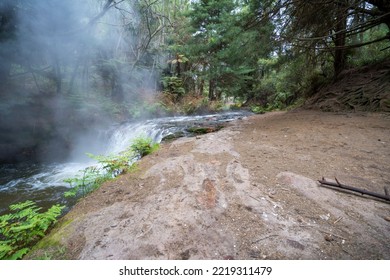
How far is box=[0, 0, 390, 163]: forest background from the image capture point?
19.8ft

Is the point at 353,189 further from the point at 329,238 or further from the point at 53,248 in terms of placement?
the point at 53,248

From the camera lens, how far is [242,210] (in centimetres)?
204

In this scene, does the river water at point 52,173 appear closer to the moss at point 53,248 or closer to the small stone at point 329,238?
the moss at point 53,248

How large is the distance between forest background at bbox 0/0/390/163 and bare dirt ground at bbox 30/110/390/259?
160 inches

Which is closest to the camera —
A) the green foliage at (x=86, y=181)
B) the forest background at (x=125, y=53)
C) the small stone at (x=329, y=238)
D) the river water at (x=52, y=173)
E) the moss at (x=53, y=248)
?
the small stone at (x=329, y=238)

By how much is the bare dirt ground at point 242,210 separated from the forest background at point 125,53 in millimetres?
4057

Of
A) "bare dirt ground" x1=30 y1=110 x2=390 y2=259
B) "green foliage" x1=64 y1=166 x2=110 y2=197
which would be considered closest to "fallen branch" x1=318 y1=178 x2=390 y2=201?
"bare dirt ground" x1=30 y1=110 x2=390 y2=259

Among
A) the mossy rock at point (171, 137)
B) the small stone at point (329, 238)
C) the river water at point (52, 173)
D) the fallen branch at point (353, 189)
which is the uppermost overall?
the mossy rock at point (171, 137)

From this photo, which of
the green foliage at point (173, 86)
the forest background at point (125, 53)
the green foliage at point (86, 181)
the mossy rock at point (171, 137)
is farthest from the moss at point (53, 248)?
the green foliage at point (173, 86)

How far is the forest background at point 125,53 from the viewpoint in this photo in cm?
604

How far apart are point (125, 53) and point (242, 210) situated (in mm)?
15993

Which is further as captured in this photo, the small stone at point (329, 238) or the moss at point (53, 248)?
the moss at point (53, 248)
